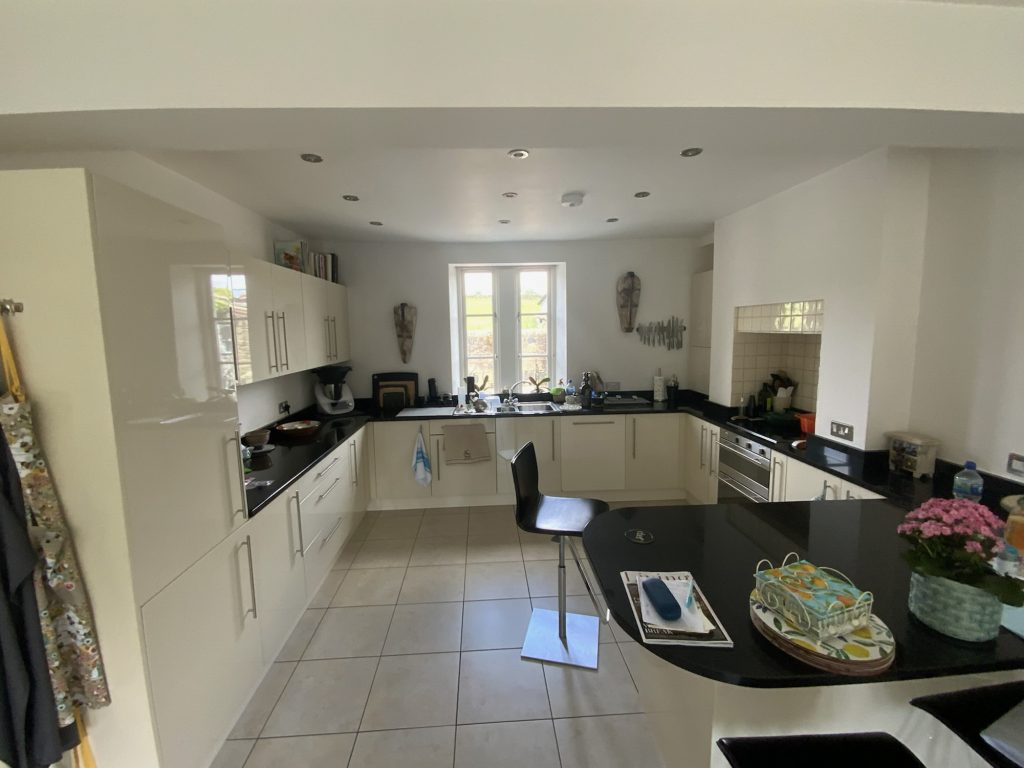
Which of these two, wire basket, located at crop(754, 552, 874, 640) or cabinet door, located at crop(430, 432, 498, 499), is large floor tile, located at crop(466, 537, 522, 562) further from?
wire basket, located at crop(754, 552, 874, 640)

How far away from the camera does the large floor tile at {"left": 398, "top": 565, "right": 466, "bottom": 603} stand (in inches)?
97.8

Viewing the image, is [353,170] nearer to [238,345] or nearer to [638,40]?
[238,345]

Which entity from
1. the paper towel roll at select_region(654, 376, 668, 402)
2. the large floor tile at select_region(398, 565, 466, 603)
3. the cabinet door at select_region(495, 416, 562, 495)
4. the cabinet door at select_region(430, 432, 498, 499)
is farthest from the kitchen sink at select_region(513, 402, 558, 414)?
the large floor tile at select_region(398, 565, 466, 603)

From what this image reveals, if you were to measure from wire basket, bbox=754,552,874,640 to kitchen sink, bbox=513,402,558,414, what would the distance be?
104 inches

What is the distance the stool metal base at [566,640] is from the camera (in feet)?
6.50

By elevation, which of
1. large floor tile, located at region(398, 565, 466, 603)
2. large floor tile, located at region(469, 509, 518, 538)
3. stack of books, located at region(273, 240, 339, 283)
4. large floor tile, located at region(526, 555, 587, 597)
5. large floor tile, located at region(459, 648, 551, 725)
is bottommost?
large floor tile, located at region(459, 648, 551, 725)

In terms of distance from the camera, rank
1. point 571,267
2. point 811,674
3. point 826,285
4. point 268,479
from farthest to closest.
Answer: point 571,267 → point 826,285 → point 268,479 → point 811,674

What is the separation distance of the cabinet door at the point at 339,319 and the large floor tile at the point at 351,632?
199 cm

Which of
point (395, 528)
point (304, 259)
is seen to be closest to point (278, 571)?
point (395, 528)

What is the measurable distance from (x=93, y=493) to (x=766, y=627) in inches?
70.2

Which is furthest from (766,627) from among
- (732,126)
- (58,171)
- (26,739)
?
(58,171)

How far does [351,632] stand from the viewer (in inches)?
86.9

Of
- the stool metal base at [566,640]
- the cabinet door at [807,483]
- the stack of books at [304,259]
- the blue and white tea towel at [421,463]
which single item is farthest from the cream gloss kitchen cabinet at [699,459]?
the stack of books at [304,259]

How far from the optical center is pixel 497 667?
1.95m
